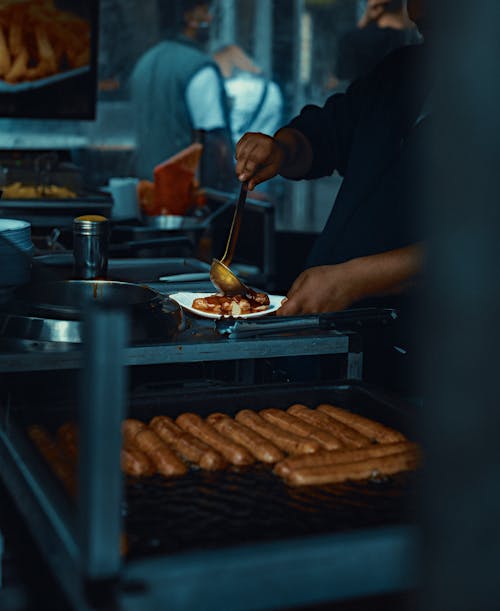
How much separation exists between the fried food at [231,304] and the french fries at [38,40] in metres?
3.62

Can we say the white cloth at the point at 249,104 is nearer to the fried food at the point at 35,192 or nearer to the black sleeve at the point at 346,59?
the black sleeve at the point at 346,59

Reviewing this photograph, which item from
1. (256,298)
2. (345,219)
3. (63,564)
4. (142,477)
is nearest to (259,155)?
(345,219)

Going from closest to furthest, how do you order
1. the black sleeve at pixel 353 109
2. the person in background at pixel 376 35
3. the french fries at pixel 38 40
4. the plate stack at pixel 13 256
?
the plate stack at pixel 13 256 → the black sleeve at pixel 353 109 → the french fries at pixel 38 40 → the person in background at pixel 376 35

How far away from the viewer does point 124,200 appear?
15.9 ft

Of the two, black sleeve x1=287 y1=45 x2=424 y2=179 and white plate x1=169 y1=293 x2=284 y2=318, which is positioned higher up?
black sleeve x1=287 y1=45 x2=424 y2=179

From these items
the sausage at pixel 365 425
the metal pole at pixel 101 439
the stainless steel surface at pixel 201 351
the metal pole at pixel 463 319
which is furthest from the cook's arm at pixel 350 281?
the metal pole at pixel 463 319

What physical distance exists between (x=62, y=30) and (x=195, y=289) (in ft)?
11.3

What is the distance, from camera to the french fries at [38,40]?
5.40 meters

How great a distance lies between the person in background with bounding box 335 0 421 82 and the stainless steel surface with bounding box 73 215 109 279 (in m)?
4.46

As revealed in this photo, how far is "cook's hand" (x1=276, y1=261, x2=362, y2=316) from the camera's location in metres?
2.21

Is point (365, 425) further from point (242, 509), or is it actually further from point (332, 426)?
point (242, 509)

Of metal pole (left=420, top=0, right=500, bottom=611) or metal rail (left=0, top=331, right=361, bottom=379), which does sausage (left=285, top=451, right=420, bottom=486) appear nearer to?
metal rail (left=0, top=331, right=361, bottom=379)

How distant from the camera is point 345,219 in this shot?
284cm

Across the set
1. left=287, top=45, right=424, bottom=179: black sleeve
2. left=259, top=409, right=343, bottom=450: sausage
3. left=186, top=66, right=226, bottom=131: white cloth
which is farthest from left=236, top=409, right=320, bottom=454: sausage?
left=186, top=66, right=226, bottom=131: white cloth
